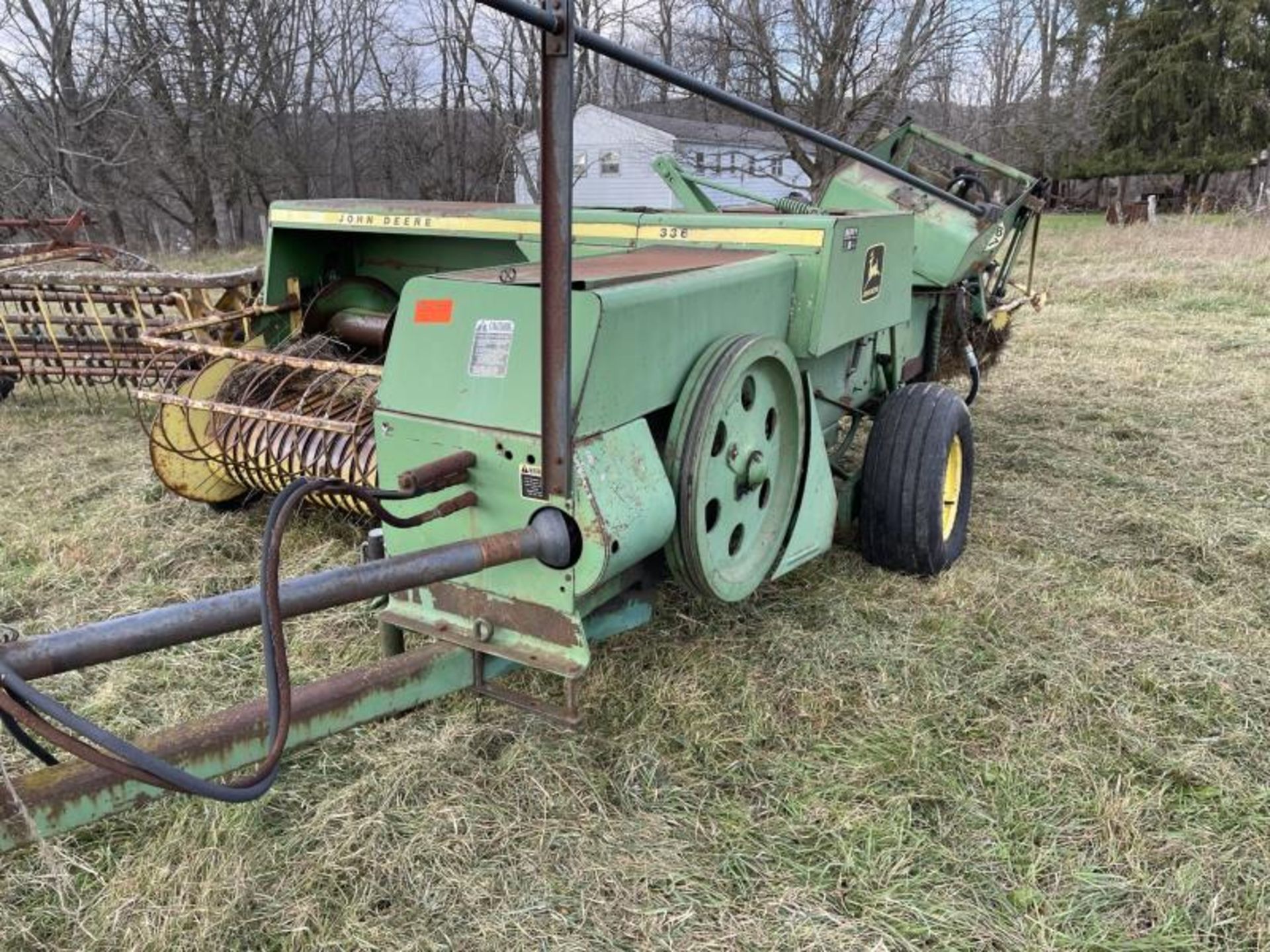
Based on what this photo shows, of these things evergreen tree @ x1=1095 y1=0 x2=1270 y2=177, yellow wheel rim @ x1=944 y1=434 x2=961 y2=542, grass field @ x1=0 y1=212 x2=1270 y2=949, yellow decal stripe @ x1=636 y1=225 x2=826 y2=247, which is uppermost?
evergreen tree @ x1=1095 y1=0 x2=1270 y2=177

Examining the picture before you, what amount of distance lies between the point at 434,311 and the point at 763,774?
4.67 feet

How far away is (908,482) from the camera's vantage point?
11.5ft

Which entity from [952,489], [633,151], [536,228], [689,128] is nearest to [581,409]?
[536,228]

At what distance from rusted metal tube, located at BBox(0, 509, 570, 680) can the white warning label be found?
0.39 m

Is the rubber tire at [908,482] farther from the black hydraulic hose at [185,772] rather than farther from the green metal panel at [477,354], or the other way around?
the black hydraulic hose at [185,772]

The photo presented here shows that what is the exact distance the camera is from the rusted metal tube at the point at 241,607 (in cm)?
142

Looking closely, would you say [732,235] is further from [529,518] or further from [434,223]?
[529,518]

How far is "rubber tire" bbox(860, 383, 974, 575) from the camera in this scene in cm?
350

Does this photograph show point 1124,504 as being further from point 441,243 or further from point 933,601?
point 441,243

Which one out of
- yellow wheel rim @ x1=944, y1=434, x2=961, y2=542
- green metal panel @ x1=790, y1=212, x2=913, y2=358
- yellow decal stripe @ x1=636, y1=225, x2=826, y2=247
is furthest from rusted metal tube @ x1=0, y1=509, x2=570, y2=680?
yellow wheel rim @ x1=944, y1=434, x2=961, y2=542

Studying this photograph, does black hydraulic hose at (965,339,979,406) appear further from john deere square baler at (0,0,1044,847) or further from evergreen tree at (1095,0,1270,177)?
evergreen tree at (1095,0,1270,177)

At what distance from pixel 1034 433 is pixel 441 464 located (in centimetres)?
458

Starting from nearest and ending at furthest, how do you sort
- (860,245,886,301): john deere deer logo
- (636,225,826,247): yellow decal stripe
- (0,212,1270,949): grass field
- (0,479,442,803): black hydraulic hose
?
(0,479,442,803): black hydraulic hose → (0,212,1270,949): grass field → (636,225,826,247): yellow decal stripe → (860,245,886,301): john deere deer logo

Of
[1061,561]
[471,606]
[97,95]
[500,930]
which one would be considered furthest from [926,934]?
[97,95]
